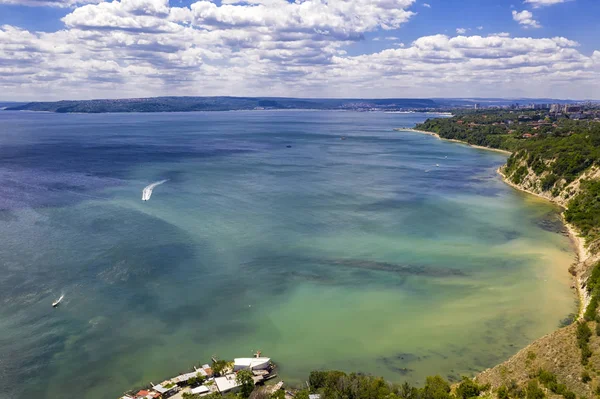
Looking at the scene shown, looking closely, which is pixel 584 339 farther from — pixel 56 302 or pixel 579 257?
pixel 56 302

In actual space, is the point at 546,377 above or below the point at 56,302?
above

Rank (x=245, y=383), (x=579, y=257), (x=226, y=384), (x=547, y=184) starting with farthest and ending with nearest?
(x=547, y=184), (x=579, y=257), (x=226, y=384), (x=245, y=383)

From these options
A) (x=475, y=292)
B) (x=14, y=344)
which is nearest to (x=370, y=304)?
(x=475, y=292)

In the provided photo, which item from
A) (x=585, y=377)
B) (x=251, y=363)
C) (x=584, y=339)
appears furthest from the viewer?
(x=251, y=363)

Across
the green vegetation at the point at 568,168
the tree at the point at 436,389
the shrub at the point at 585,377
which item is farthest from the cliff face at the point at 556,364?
the green vegetation at the point at 568,168

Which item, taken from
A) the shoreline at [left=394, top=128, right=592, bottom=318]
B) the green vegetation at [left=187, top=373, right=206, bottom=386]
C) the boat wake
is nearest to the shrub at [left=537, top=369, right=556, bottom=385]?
the shoreline at [left=394, top=128, right=592, bottom=318]

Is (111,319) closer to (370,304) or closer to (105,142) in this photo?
(370,304)

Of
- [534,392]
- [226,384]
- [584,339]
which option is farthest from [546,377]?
[226,384]
